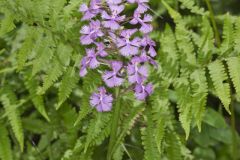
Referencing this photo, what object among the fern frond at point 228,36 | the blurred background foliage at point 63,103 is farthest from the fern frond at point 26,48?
the fern frond at point 228,36

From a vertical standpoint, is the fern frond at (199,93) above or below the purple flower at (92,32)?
below

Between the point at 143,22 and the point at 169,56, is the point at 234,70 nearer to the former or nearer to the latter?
the point at 169,56

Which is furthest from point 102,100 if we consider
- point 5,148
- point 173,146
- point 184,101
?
point 5,148

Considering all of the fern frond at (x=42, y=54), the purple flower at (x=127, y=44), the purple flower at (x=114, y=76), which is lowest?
the fern frond at (x=42, y=54)

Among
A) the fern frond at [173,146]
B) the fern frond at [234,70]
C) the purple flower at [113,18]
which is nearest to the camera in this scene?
the purple flower at [113,18]

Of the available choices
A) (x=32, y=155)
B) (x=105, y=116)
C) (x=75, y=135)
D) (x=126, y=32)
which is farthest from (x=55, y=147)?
(x=126, y=32)

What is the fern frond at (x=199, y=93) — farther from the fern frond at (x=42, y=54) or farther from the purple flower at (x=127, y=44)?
the fern frond at (x=42, y=54)

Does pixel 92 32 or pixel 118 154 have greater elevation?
pixel 92 32
